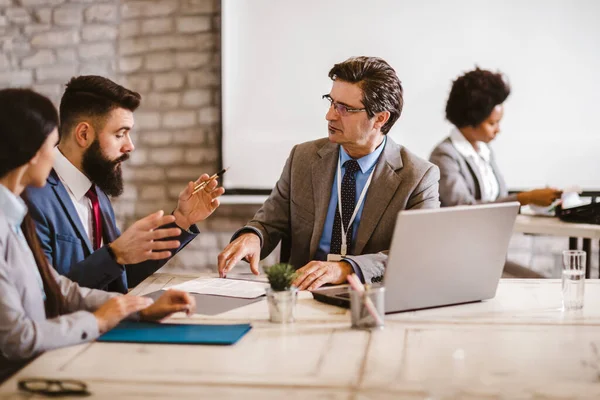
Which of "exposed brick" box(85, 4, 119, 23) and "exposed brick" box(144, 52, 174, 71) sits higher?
"exposed brick" box(85, 4, 119, 23)

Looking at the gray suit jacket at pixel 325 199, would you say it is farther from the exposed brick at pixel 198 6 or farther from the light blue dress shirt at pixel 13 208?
the exposed brick at pixel 198 6

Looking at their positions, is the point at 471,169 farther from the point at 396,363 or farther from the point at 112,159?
the point at 396,363

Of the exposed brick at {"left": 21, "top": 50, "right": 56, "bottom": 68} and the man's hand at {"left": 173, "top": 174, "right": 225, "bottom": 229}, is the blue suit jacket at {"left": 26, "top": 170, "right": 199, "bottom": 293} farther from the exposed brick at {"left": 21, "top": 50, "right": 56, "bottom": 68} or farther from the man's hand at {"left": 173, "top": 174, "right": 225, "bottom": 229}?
the exposed brick at {"left": 21, "top": 50, "right": 56, "bottom": 68}

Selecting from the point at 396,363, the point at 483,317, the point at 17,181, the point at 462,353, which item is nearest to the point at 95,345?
the point at 17,181

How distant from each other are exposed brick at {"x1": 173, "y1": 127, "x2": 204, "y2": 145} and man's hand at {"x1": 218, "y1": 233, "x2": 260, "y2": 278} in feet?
6.27

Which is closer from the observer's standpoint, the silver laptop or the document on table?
the silver laptop

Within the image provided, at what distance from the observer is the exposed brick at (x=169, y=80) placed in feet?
13.8

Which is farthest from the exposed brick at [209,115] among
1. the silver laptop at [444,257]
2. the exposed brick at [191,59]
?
the silver laptop at [444,257]

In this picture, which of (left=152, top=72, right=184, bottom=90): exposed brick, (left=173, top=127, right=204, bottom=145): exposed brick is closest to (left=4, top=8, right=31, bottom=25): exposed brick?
(left=152, top=72, right=184, bottom=90): exposed brick

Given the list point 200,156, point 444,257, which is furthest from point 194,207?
point 200,156

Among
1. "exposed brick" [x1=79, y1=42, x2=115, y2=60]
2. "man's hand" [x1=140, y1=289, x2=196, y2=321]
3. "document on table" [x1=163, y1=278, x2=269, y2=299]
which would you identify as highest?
"exposed brick" [x1=79, y1=42, x2=115, y2=60]

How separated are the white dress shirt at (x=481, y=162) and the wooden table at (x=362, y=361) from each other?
2.03 m

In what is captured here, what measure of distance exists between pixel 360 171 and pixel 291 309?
3.13ft

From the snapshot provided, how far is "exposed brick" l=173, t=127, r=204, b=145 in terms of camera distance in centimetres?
423
